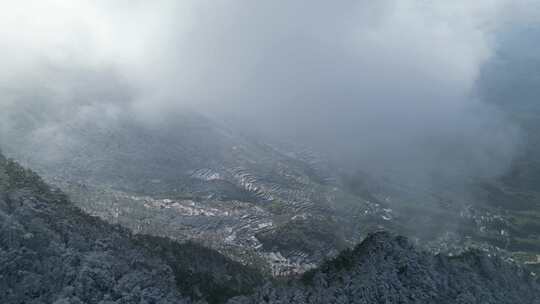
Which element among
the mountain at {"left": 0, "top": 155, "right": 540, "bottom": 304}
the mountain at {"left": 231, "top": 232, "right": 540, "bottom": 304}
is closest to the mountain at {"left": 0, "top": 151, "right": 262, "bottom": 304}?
the mountain at {"left": 0, "top": 155, "right": 540, "bottom": 304}

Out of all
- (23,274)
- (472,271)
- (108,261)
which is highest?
(472,271)

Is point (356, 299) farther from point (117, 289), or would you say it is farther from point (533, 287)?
point (533, 287)

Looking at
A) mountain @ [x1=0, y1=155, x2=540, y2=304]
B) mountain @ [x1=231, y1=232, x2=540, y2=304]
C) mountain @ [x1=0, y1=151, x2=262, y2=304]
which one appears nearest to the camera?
mountain @ [x1=0, y1=151, x2=262, y2=304]

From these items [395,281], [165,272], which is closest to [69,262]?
[165,272]

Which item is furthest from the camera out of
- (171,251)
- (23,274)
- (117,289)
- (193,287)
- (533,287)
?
(533,287)

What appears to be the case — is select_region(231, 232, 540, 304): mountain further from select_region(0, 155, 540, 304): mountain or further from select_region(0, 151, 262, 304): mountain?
select_region(0, 151, 262, 304): mountain

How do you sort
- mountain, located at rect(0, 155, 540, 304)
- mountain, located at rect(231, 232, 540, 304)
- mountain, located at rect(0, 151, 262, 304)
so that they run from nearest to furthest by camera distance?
mountain, located at rect(0, 151, 262, 304), mountain, located at rect(0, 155, 540, 304), mountain, located at rect(231, 232, 540, 304)

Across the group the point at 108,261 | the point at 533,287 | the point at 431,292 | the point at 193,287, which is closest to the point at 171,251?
the point at 193,287
